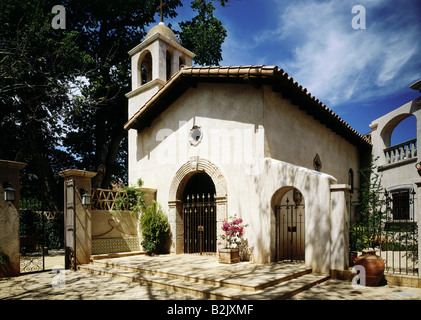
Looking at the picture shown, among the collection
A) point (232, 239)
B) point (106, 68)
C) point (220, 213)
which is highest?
point (106, 68)

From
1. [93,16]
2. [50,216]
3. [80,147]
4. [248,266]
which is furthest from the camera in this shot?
[80,147]

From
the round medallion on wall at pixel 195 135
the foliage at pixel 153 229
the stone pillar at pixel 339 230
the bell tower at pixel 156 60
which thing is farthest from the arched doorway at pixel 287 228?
the bell tower at pixel 156 60

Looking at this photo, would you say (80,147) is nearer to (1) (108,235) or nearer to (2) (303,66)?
(1) (108,235)

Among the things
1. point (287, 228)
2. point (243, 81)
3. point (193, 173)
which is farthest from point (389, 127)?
point (193, 173)

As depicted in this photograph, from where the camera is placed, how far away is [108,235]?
10836mm

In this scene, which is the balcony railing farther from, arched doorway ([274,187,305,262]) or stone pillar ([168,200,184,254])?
stone pillar ([168,200,184,254])

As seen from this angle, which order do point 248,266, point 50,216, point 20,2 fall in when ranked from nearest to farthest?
point 248,266 < point 20,2 < point 50,216

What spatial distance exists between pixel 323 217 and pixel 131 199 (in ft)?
23.5

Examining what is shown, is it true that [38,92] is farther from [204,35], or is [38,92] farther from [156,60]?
[204,35]

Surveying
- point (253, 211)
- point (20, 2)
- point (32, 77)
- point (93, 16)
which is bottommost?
point (253, 211)

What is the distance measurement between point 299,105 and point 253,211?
184 inches

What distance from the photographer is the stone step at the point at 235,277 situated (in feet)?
20.2

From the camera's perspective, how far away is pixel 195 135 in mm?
10805
